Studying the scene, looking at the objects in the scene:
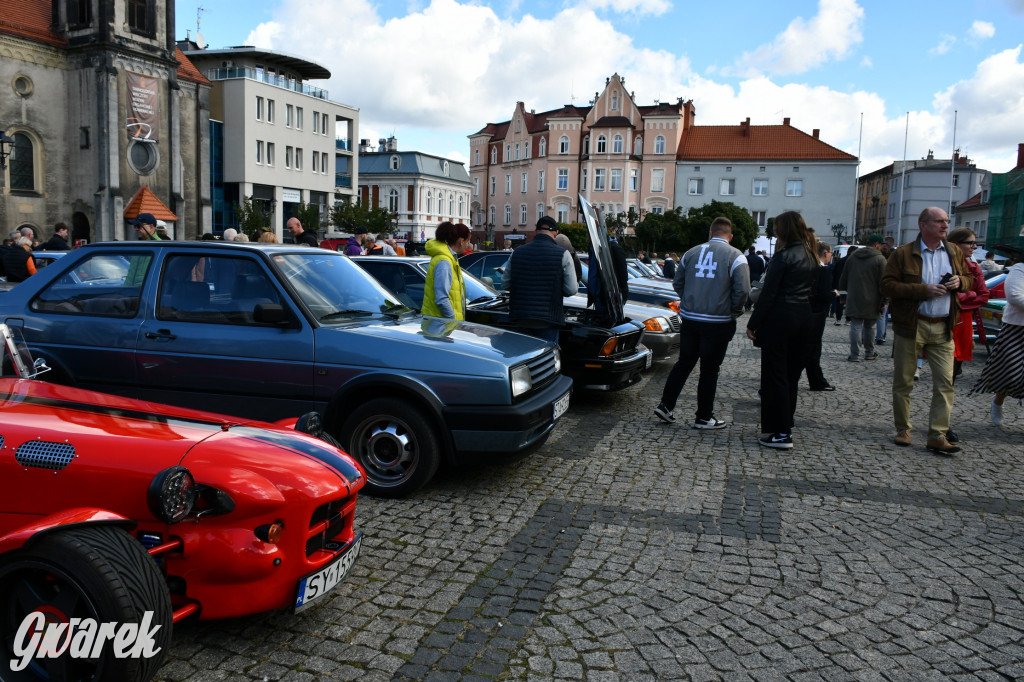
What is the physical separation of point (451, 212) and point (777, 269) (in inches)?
3705

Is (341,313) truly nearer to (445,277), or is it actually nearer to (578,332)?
(445,277)

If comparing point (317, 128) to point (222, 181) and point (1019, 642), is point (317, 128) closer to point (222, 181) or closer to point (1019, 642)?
point (222, 181)

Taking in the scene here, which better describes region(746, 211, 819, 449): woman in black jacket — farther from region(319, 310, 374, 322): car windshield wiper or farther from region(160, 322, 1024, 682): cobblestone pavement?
region(319, 310, 374, 322): car windshield wiper

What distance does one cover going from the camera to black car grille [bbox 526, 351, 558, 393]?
18.7ft

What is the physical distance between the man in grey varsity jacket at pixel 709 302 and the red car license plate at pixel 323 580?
4941mm

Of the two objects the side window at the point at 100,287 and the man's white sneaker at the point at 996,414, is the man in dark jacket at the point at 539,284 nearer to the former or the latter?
the side window at the point at 100,287

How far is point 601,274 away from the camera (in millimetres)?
8891

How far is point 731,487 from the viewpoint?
5.86 m

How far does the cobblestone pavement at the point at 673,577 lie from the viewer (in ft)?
10.7

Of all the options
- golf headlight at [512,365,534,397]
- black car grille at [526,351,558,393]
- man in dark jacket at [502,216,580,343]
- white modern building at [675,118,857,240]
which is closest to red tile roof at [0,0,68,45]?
man in dark jacket at [502,216,580,343]

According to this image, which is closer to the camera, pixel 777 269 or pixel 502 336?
pixel 502 336

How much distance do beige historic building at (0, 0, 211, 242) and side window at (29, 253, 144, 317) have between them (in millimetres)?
40887

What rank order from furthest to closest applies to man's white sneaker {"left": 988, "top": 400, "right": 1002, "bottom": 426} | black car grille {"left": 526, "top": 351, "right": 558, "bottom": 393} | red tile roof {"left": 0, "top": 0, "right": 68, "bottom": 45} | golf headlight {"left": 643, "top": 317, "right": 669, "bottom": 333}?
red tile roof {"left": 0, "top": 0, "right": 68, "bottom": 45}
golf headlight {"left": 643, "top": 317, "right": 669, "bottom": 333}
man's white sneaker {"left": 988, "top": 400, "right": 1002, "bottom": 426}
black car grille {"left": 526, "top": 351, "right": 558, "bottom": 393}

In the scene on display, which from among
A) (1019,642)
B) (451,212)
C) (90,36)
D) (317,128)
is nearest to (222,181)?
(317,128)
